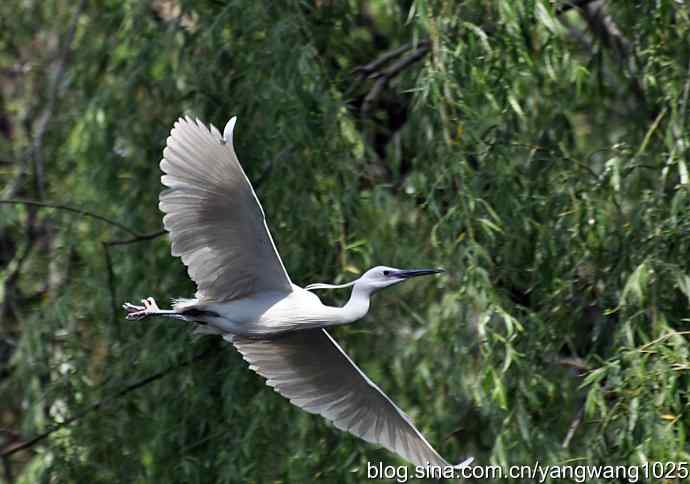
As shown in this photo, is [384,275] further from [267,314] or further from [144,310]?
[144,310]

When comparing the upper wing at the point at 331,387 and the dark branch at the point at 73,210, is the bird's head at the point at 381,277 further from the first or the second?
the dark branch at the point at 73,210

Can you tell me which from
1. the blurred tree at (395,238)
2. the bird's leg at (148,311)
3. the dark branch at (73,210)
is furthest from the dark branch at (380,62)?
the bird's leg at (148,311)

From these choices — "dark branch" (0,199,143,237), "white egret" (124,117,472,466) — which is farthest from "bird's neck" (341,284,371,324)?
"dark branch" (0,199,143,237)

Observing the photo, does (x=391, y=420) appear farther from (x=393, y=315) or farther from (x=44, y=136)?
(x=44, y=136)

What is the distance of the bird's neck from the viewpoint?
3424 mm

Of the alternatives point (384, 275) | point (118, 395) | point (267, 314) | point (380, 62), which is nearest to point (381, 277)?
point (384, 275)

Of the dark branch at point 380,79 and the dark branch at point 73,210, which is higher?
the dark branch at point 380,79

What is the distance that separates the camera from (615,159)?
11.6 feet

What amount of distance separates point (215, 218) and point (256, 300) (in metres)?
0.33

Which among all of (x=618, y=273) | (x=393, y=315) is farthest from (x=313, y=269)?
(x=618, y=273)

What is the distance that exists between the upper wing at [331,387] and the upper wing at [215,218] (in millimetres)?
247

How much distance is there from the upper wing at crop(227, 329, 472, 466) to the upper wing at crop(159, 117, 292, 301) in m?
0.25

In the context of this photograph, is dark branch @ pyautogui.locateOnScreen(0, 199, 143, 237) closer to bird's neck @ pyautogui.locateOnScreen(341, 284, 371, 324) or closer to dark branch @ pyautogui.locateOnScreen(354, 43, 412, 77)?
bird's neck @ pyautogui.locateOnScreen(341, 284, 371, 324)

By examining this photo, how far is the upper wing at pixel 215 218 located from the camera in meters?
3.26
